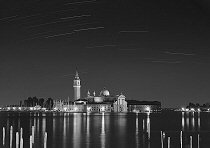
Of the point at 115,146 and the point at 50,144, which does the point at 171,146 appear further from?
the point at 50,144

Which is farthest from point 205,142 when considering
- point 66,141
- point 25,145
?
point 25,145

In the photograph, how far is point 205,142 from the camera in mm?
54781

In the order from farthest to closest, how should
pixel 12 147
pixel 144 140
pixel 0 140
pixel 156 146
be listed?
1. pixel 144 140
2. pixel 0 140
3. pixel 156 146
4. pixel 12 147

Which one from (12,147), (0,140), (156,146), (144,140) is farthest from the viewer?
(144,140)

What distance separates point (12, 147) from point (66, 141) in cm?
1063

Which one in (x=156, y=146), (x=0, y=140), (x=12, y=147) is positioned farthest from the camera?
(x=0, y=140)

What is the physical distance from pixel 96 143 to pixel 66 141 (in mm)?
4865

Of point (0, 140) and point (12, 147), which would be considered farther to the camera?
Result: point (0, 140)

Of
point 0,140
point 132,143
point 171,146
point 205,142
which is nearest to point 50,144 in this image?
point 0,140

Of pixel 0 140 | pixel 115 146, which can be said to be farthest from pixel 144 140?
pixel 0 140

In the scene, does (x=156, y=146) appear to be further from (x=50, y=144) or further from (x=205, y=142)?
(x=50, y=144)

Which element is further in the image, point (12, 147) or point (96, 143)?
point (96, 143)

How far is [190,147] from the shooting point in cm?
4969

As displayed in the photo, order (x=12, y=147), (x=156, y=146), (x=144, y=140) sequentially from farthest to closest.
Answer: (x=144, y=140) → (x=156, y=146) → (x=12, y=147)
